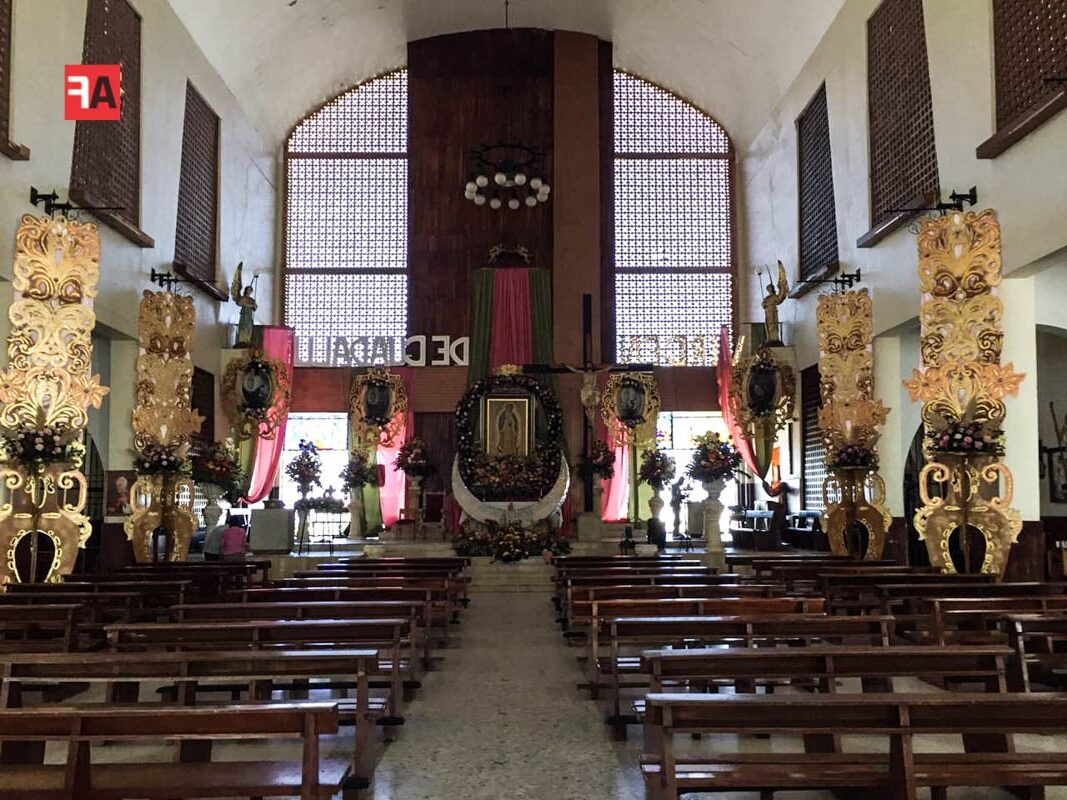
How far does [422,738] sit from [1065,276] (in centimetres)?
932

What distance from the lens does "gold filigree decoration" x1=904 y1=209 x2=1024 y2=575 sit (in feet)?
30.1

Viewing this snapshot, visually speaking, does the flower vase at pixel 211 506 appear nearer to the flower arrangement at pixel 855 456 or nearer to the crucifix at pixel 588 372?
the crucifix at pixel 588 372

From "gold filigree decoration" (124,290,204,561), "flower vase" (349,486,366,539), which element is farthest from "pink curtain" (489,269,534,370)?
"gold filigree decoration" (124,290,204,561)

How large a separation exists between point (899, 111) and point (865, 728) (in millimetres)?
10759

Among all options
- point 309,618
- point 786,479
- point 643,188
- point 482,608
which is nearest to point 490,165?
point 643,188

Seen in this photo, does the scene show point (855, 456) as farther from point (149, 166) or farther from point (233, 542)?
point (149, 166)

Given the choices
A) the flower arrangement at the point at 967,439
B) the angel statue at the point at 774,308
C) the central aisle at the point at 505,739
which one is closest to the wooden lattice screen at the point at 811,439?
the angel statue at the point at 774,308

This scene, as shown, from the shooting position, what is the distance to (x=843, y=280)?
1346cm

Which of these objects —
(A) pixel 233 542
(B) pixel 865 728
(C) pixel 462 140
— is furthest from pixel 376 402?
(B) pixel 865 728

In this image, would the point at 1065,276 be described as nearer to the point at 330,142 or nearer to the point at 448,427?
the point at 448,427

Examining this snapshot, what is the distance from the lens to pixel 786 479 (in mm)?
16625

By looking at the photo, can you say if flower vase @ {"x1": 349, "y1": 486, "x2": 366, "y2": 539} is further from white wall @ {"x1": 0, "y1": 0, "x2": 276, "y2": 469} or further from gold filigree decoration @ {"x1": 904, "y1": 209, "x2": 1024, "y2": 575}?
gold filigree decoration @ {"x1": 904, "y1": 209, "x2": 1024, "y2": 575}

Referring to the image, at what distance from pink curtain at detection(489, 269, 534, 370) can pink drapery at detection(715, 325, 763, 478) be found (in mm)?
3609

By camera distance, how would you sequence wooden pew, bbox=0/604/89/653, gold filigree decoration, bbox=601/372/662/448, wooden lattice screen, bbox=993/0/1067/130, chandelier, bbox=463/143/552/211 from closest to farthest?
wooden pew, bbox=0/604/89/653 → wooden lattice screen, bbox=993/0/1067/130 → gold filigree decoration, bbox=601/372/662/448 → chandelier, bbox=463/143/552/211
